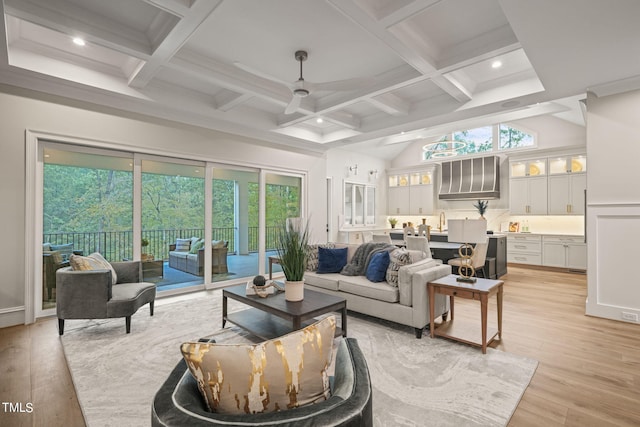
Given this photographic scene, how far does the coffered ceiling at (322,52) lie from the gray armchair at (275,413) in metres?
2.64

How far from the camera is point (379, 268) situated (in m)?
3.77

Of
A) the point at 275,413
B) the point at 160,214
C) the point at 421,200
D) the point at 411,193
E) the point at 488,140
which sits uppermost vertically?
the point at 488,140

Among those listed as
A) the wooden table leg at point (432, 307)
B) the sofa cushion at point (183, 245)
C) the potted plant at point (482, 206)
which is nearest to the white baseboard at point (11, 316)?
the sofa cushion at point (183, 245)

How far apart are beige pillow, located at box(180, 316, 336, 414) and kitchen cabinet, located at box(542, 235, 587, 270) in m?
7.92

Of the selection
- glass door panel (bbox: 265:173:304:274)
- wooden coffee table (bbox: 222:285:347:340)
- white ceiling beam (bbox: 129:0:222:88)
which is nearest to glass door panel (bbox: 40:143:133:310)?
white ceiling beam (bbox: 129:0:222:88)

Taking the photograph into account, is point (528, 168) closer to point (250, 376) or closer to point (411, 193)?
point (411, 193)

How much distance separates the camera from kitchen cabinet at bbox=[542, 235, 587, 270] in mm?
6715

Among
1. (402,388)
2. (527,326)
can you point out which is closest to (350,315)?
(402,388)

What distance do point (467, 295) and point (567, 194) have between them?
19.3 ft

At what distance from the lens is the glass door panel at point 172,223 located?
4746mm

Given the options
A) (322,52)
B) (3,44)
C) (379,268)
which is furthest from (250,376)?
(3,44)

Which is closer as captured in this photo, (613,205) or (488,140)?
(613,205)

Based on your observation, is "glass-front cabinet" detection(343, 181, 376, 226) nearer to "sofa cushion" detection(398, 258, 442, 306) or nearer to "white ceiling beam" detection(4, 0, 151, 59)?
"sofa cushion" detection(398, 258, 442, 306)

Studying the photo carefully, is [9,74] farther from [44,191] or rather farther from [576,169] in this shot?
[576,169]
